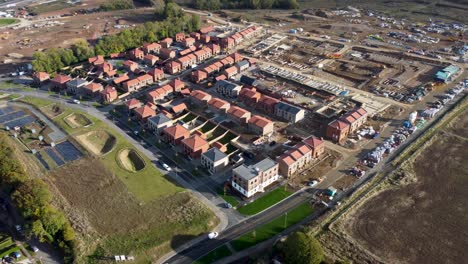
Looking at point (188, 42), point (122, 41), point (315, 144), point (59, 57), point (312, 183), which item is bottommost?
point (312, 183)

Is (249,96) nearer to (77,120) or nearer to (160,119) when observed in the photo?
(160,119)

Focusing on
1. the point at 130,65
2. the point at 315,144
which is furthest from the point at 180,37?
the point at 315,144

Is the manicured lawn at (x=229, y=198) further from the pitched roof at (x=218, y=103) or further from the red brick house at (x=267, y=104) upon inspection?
the red brick house at (x=267, y=104)

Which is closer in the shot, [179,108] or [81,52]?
[179,108]

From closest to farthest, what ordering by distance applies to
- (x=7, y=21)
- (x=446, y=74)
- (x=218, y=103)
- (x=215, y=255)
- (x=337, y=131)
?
1. (x=215, y=255)
2. (x=337, y=131)
3. (x=218, y=103)
4. (x=446, y=74)
5. (x=7, y=21)

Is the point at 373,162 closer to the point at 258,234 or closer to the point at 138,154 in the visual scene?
the point at 258,234

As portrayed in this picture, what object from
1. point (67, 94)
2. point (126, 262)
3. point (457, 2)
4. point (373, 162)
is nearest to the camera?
point (126, 262)

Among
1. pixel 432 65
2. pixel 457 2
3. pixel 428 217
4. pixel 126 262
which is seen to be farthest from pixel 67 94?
pixel 457 2
